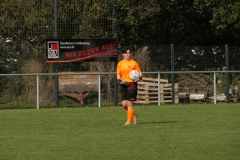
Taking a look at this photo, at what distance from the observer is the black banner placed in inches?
1164

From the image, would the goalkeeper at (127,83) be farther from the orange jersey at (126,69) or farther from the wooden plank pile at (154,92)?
the wooden plank pile at (154,92)

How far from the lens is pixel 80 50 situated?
29.9 m

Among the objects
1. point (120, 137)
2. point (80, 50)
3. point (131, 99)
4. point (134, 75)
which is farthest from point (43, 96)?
point (120, 137)

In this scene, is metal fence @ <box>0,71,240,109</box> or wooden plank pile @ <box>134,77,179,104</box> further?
wooden plank pile @ <box>134,77,179,104</box>

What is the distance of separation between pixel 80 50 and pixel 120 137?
15.1 meters

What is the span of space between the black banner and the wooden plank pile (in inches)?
68.5

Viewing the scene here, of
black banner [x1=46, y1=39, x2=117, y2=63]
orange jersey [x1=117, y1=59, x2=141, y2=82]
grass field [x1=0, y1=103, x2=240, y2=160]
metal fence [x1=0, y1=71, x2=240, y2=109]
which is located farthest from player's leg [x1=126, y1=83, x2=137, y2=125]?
black banner [x1=46, y1=39, x2=117, y2=63]

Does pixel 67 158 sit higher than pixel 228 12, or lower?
lower

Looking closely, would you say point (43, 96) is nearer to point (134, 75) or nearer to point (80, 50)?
point (80, 50)

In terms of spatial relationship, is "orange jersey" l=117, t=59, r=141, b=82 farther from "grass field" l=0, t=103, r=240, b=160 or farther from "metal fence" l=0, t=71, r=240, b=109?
"metal fence" l=0, t=71, r=240, b=109

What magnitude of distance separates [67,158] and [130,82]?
7482mm

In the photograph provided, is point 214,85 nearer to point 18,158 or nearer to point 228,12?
point 228,12

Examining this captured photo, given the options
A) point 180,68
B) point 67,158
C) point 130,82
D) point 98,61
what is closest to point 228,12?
point 180,68

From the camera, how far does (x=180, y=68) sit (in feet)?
102
